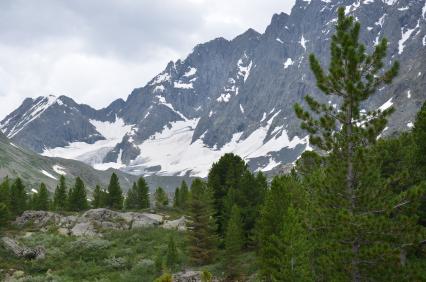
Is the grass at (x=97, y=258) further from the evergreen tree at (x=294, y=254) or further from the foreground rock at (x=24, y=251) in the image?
the evergreen tree at (x=294, y=254)

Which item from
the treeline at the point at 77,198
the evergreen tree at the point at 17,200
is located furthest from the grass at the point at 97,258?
the treeline at the point at 77,198

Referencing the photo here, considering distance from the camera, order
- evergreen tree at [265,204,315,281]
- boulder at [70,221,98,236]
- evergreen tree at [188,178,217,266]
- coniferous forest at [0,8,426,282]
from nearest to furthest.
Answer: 1. coniferous forest at [0,8,426,282]
2. evergreen tree at [265,204,315,281]
3. evergreen tree at [188,178,217,266]
4. boulder at [70,221,98,236]

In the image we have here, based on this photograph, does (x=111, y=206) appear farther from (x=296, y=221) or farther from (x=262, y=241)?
(x=296, y=221)

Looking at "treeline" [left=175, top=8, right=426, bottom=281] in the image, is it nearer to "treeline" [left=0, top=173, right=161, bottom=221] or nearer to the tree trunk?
the tree trunk

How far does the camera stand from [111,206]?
4040 inches

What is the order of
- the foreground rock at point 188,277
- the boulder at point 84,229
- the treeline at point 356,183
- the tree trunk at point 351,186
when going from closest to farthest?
1. the treeline at point 356,183
2. the tree trunk at point 351,186
3. the foreground rock at point 188,277
4. the boulder at point 84,229

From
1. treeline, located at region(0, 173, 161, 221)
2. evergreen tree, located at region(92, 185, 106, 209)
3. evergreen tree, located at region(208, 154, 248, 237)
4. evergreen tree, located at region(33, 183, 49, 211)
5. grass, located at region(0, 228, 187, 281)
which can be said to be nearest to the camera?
grass, located at region(0, 228, 187, 281)

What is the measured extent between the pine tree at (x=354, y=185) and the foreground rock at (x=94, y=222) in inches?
1900

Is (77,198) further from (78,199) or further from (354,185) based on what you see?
(354,185)

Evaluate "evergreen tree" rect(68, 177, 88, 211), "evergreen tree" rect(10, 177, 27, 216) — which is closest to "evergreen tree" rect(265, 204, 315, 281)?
"evergreen tree" rect(10, 177, 27, 216)

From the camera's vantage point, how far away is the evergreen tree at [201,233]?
4381 centimetres

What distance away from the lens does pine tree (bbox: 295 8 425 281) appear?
1845cm

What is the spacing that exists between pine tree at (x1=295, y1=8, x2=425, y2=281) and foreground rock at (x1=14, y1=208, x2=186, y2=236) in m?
48.3

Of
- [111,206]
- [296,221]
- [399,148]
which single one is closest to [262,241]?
[296,221]
